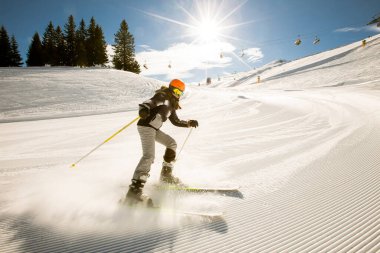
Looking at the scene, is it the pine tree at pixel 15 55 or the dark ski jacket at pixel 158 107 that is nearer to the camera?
the dark ski jacket at pixel 158 107

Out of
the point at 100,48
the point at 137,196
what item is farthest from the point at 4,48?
the point at 137,196

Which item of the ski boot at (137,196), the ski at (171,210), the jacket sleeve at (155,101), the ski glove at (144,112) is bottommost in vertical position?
the ski at (171,210)

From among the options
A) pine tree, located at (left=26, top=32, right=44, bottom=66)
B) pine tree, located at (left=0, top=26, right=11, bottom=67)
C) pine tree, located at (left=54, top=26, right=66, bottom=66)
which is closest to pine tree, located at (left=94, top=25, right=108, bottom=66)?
pine tree, located at (left=54, top=26, right=66, bottom=66)

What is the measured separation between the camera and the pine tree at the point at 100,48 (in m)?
45.9

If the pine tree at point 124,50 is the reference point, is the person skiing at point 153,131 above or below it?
below

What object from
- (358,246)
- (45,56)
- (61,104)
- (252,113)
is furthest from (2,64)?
(358,246)

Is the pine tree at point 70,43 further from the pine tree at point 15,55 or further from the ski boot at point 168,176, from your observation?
the ski boot at point 168,176

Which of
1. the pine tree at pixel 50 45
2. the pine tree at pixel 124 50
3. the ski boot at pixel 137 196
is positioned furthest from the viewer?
the pine tree at pixel 50 45

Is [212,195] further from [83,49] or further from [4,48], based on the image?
[4,48]

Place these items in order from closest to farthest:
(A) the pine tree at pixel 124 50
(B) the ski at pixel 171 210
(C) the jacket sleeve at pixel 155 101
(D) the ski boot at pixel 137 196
Result: (B) the ski at pixel 171 210
(D) the ski boot at pixel 137 196
(C) the jacket sleeve at pixel 155 101
(A) the pine tree at pixel 124 50

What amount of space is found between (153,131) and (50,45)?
5645cm

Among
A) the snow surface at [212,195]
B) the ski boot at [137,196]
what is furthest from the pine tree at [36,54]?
the ski boot at [137,196]

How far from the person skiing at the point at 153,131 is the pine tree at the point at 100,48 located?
156 ft

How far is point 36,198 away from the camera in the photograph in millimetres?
3508
